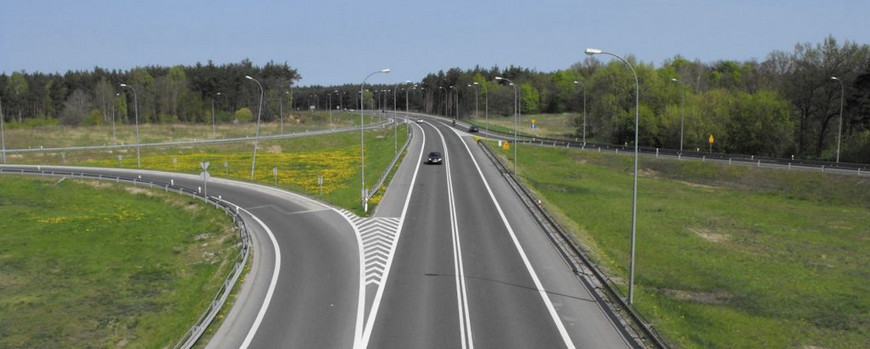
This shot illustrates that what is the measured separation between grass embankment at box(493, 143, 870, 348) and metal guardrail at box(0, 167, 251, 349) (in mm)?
15096

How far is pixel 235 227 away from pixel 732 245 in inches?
1221

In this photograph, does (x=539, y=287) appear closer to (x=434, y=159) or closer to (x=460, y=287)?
(x=460, y=287)

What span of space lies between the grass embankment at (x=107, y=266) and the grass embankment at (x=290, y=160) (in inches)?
415

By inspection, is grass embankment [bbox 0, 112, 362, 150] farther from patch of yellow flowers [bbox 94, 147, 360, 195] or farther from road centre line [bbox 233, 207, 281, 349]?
road centre line [bbox 233, 207, 281, 349]

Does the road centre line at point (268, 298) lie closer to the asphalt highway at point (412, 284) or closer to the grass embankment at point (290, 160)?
the asphalt highway at point (412, 284)

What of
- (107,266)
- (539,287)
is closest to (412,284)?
(539,287)

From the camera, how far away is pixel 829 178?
57.4 meters

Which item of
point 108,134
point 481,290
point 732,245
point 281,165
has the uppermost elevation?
point 108,134

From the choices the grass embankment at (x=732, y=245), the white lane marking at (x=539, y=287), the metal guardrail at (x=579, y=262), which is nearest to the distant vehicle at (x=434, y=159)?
the grass embankment at (x=732, y=245)

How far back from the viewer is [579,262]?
29.8 meters

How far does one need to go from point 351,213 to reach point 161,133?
298 feet

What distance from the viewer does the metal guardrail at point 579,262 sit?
20781mm

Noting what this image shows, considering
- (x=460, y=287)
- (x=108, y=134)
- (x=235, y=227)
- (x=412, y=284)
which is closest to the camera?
Result: (x=460, y=287)

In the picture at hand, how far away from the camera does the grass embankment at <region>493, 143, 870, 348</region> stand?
25062 mm
